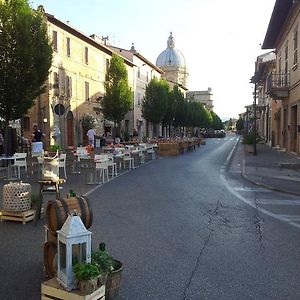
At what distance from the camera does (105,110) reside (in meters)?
36.2

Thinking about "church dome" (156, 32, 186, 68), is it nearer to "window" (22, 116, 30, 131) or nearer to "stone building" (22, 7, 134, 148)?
"stone building" (22, 7, 134, 148)

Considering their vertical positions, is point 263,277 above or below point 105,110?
below

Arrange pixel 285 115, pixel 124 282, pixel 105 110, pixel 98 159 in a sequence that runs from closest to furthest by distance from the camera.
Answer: pixel 124 282, pixel 98 159, pixel 285 115, pixel 105 110

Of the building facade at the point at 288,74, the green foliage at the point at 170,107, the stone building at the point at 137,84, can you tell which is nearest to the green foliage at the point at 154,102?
the green foliage at the point at 170,107

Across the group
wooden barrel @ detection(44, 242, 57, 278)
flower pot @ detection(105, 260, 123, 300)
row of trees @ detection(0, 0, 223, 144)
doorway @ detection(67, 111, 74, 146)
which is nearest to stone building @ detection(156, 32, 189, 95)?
doorway @ detection(67, 111, 74, 146)

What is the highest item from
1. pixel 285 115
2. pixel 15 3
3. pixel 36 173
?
pixel 15 3

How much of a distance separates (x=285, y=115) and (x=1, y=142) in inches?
683

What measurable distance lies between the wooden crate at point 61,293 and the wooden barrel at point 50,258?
1.61ft

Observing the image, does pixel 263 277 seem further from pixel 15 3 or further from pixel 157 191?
pixel 15 3

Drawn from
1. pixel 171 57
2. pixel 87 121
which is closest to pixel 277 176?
pixel 87 121

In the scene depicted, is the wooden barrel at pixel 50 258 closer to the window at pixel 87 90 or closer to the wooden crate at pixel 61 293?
the wooden crate at pixel 61 293

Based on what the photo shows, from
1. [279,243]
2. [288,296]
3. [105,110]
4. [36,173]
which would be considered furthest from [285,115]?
[288,296]

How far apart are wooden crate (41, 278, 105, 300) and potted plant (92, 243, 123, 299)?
215 mm

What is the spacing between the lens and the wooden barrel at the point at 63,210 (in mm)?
4422
